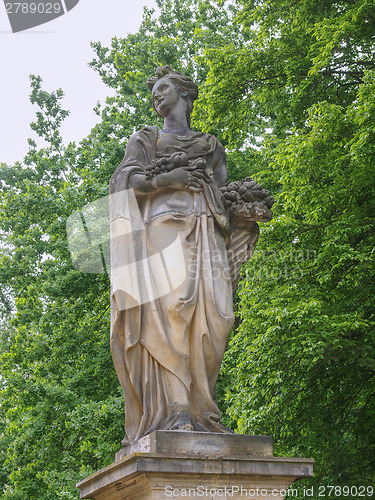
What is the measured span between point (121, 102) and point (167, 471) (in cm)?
1809

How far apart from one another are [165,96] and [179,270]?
6.05ft

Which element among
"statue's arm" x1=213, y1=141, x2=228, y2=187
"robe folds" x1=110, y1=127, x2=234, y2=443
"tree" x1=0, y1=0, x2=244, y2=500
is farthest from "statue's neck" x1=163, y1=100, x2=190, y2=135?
"tree" x1=0, y1=0, x2=244, y2=500

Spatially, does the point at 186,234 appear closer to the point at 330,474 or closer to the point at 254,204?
the point at 254,204

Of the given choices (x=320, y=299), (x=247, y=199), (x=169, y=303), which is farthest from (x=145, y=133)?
(x=320, y=299)

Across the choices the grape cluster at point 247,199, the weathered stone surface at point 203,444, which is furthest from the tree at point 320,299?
the weathered stone surface at point 203,444

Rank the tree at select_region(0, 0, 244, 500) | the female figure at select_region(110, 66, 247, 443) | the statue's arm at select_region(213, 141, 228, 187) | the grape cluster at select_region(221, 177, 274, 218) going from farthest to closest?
the tree at select_region(0, 0, 244, 500), the statue's arm at select_region(213, 141, 228, 187), the grape cluster at select_region(221, 177, 274, 218), the female figure at select_region(110, 66, 247, 443)

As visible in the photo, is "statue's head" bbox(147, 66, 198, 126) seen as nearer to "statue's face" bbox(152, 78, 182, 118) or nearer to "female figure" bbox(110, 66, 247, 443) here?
"statue's face" bbox(152, 78, 182, 118)

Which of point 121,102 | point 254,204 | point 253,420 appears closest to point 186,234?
point 254,204

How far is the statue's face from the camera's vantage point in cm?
658

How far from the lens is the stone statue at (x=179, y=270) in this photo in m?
5.31

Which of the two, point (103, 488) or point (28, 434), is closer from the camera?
point (103, 488)

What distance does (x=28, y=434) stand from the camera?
1630cm

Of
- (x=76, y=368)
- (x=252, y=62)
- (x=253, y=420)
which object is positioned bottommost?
(x=253, y=420)

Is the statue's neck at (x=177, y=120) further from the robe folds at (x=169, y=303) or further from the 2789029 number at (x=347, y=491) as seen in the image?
the 2789029 number at (x=347, y=491)
